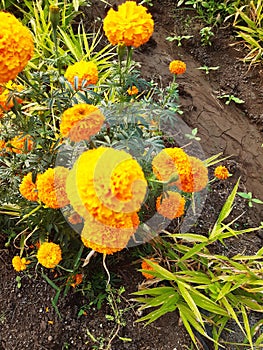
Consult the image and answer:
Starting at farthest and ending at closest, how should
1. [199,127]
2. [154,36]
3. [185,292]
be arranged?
[154,36], [199,127], [185,292]

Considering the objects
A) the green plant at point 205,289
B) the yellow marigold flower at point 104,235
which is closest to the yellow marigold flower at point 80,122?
the yellow marigold flower at point 104,235

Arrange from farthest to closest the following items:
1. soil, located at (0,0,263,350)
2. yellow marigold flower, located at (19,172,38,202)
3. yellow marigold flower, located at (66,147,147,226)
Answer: soil, located at (0,0,263,350) < yellow marigold flower, located at (19,172,38,202) < yellow marigold flower, located at (66,147,147,226)

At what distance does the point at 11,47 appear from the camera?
3.59 feet

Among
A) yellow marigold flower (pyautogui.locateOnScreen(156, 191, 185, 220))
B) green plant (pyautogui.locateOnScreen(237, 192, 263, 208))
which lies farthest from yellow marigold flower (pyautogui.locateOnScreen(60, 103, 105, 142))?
green plant (pyautogui.locateOnScreen(237, 192, 263, 208))

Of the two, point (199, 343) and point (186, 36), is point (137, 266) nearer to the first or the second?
point (199, 343)

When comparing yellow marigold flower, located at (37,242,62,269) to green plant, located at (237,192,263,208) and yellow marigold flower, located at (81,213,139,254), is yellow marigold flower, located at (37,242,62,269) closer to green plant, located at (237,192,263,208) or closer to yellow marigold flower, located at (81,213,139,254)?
yellow marigold flower, located at (81,213,139,254)

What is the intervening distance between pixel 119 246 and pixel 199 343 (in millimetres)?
721

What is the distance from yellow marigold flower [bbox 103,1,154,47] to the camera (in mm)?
1235

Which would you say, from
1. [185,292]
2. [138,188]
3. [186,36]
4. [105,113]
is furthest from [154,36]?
[138,188]

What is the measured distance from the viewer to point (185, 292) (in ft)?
5.21

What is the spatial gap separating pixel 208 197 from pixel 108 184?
133 centimetres

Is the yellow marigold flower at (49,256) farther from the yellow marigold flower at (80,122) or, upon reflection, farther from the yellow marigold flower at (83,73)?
the yellow marigold flower at (83,73)

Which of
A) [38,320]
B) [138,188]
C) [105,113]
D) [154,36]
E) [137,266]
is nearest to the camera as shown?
[138,188]

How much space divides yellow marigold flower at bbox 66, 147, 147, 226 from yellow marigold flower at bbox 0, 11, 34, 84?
0.32 m
